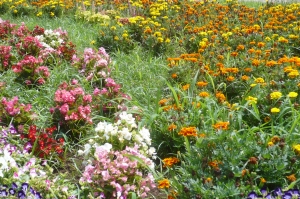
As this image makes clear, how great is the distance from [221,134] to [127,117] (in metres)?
0.78

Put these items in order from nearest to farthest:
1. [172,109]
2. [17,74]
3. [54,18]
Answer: [172,109] → [17,74] → [54,18]

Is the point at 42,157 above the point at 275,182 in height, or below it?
below

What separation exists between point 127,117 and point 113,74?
183 centimetres

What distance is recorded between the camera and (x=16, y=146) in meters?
3.71

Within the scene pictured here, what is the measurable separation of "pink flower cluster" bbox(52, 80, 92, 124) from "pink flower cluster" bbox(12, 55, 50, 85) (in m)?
0.91

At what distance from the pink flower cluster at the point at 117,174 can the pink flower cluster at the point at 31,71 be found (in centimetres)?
204

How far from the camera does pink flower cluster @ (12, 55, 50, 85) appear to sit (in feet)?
16.0

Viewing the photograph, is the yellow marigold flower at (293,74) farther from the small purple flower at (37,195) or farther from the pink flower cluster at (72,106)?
the small purple flower at (37,195)

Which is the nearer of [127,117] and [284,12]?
[127,117]

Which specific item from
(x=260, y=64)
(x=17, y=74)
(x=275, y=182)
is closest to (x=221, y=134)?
(x=275, y=182)

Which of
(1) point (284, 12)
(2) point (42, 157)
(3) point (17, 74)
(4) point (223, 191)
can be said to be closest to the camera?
(4) point (223, 191)

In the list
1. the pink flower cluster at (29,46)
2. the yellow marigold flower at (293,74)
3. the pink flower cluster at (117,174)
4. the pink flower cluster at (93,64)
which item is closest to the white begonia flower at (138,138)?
the pink flower cluster at (117,174)

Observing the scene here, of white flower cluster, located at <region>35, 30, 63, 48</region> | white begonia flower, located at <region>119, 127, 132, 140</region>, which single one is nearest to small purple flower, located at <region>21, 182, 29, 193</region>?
white begonia flower, located at <region>119, 127, 132, 140</region>

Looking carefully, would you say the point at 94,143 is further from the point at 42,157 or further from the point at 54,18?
the point at 54,18
